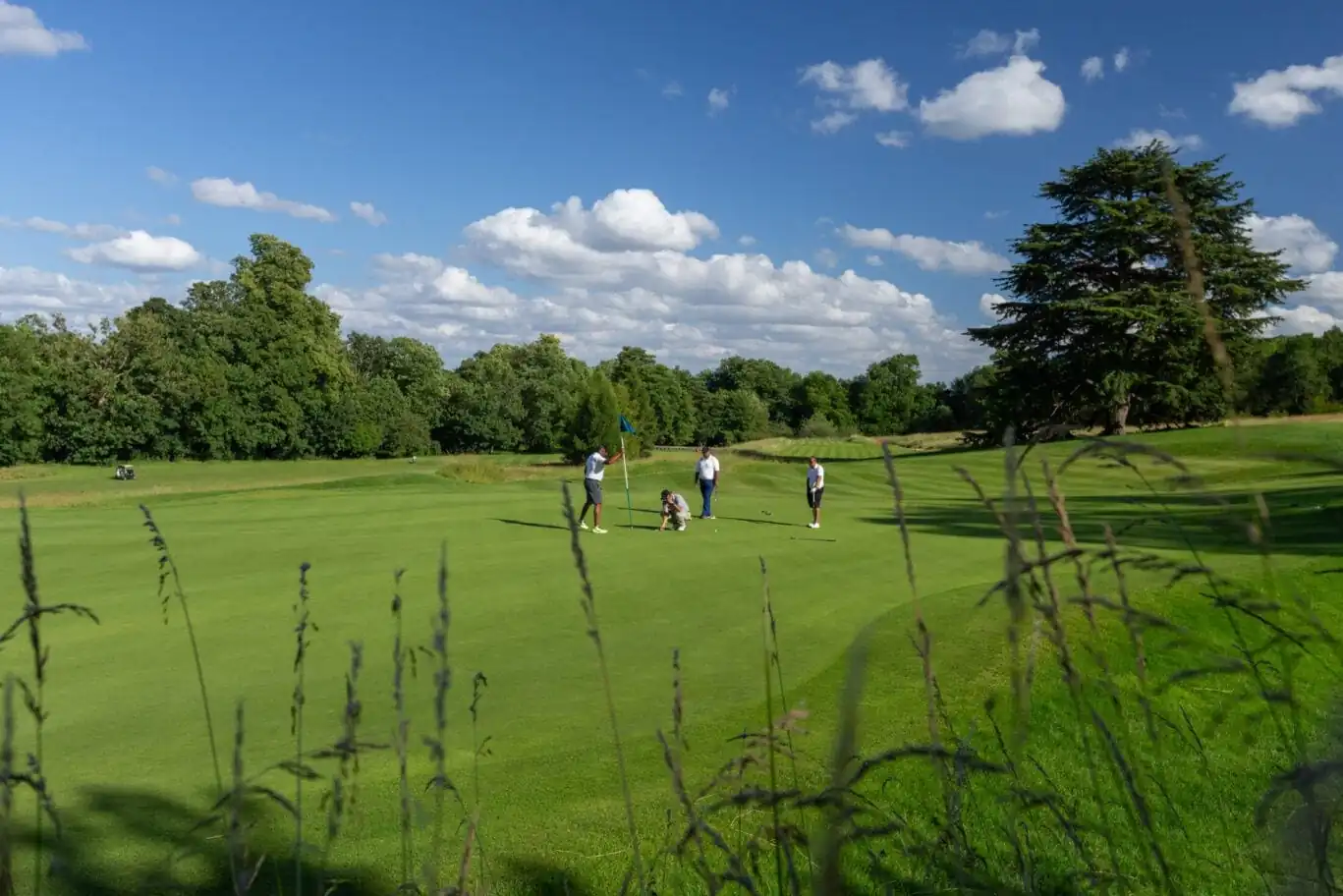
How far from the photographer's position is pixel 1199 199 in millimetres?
43781

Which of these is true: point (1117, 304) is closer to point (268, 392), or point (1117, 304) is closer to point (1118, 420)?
point (1118, 420)

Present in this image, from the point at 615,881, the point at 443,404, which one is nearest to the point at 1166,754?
the point at 615,881

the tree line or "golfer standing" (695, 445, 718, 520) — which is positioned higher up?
the tree line

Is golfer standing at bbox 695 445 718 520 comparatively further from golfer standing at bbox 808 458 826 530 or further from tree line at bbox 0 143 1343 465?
tree line at bbox 0 143 1343 465

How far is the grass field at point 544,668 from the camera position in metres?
4.45

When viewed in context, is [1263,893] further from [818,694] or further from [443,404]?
[443,404]

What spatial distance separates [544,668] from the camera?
7.82 m

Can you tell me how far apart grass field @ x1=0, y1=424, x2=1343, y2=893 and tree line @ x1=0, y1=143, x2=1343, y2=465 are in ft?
53.1

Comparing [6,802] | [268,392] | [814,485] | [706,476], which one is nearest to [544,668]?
[6,802]

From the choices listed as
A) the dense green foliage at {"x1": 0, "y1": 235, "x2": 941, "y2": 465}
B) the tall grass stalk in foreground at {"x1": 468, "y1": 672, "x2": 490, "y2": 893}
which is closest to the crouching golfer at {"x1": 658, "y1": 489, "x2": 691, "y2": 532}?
the tall grass stalk in foreground at {"x1": 468, "y1": 672, "x2": 490, "y2": 893}

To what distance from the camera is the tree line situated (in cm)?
4388

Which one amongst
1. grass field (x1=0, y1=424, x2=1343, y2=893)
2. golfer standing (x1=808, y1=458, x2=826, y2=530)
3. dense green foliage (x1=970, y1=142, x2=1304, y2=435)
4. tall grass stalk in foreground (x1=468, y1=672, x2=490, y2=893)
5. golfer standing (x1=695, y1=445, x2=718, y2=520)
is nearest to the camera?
tall grass stalk in foreground (x1=468, y1=672, x2=490, y2=893)

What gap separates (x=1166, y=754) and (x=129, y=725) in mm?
6590

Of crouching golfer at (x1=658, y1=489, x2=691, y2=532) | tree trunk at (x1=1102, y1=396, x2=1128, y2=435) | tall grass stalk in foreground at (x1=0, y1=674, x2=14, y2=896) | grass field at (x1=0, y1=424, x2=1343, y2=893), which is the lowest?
grass field at (x1=0, y1=424, x2=1343, y2=893)
